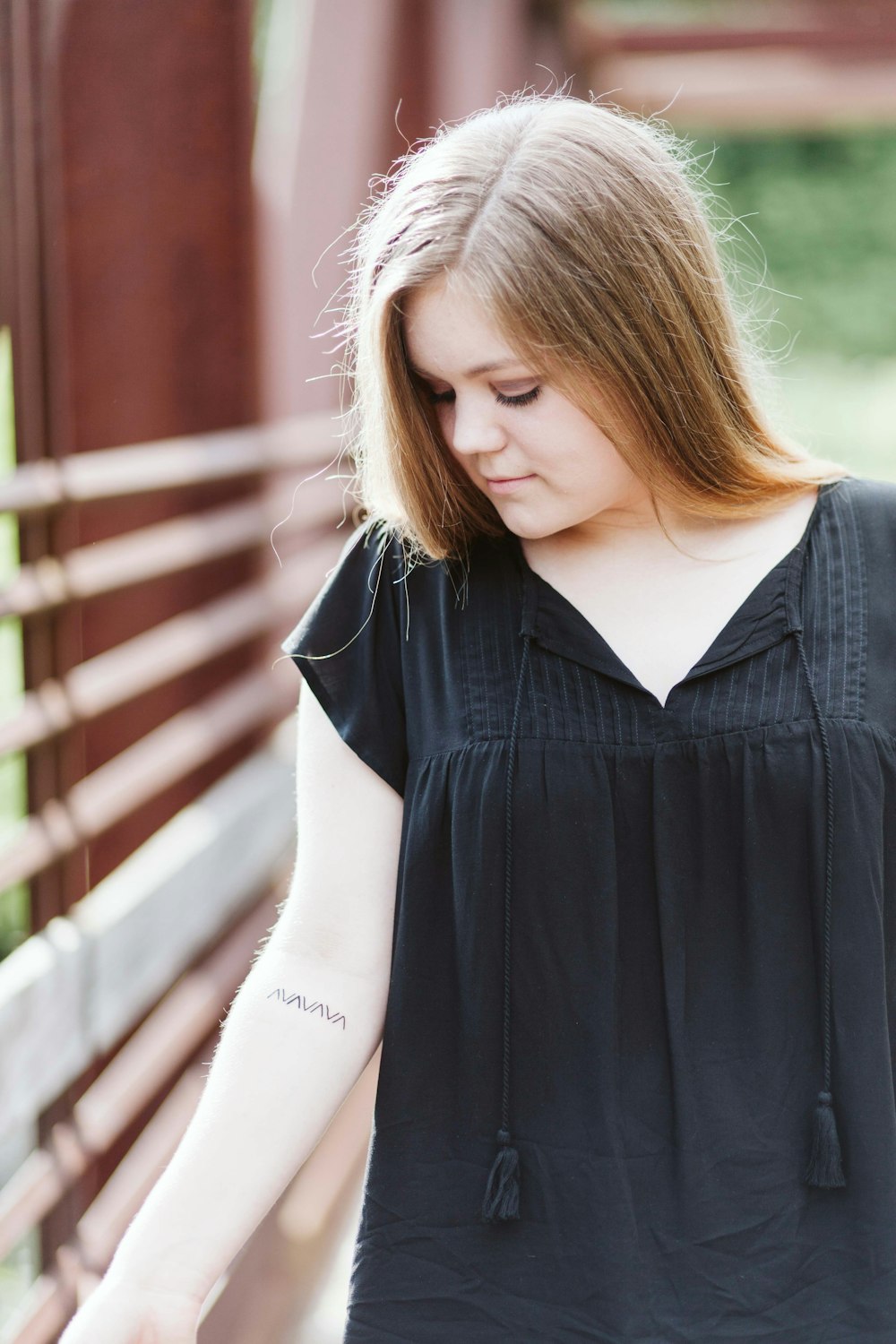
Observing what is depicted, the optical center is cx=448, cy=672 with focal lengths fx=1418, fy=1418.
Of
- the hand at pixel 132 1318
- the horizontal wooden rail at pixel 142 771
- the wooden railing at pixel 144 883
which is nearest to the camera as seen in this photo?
the hand at pixel 132 1318


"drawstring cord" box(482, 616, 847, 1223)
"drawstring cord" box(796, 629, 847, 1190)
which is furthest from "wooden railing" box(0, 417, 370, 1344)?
"drawstring cord" box(796, 629, 847, 1190)

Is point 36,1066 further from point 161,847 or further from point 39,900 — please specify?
point 161,847

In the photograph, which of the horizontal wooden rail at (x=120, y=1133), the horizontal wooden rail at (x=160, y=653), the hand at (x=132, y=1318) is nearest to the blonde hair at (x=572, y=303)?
the hand at (x=132, y=1318)

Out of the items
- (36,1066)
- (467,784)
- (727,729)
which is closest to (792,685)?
(727,729)

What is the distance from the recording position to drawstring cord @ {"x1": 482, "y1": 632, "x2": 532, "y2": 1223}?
1259 millimetres

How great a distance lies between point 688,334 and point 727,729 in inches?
14.1

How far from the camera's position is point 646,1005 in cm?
128

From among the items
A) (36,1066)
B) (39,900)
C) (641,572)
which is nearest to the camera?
(641,572)

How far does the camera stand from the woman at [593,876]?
124 centimetres

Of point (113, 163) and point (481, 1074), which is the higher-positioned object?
point (113, 163)

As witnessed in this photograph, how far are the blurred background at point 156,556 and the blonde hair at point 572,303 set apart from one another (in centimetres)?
21

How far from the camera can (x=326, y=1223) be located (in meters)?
2.72

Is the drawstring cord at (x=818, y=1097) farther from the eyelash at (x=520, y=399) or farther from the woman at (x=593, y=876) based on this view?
the eyelash at (x=520, y=399)

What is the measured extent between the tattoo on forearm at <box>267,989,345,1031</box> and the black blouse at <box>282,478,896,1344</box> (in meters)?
0.06
